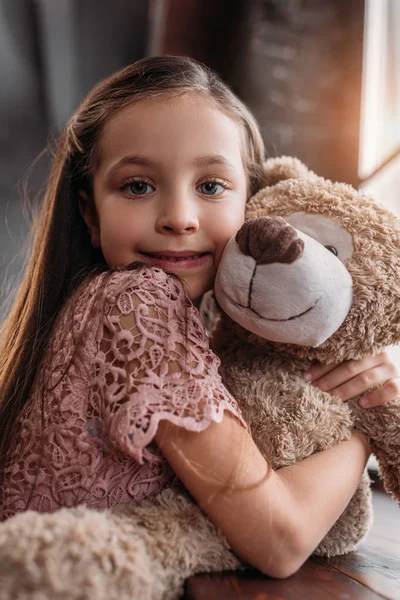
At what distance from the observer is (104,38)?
Answer: 86.0 inches

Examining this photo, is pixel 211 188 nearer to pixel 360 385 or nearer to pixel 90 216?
pixel 90 216

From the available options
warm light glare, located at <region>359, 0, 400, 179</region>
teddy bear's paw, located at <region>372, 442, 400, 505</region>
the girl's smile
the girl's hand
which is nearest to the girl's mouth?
the girl's smile

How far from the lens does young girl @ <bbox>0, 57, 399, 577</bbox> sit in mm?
672

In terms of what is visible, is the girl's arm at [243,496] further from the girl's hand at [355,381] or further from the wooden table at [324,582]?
the girl's hand at [355,381]

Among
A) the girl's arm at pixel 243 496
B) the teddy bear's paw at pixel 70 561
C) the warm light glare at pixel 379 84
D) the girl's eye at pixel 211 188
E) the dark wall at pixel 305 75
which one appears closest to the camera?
the teddy bear's paw at pixel 70 561

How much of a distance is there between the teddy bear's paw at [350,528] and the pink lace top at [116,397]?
0.25 m

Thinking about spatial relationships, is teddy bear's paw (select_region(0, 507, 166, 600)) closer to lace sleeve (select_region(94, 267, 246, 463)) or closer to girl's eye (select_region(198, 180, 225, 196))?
lace sleeve (select_region(94, 267, 246, 463))

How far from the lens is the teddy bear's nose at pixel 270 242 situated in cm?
70

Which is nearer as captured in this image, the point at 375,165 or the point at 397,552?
the point at 397,552

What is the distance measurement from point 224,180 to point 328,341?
11.7 inches

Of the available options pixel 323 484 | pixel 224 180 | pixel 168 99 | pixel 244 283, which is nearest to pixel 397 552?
pixel 323 484

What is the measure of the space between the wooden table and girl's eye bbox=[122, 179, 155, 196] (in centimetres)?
51

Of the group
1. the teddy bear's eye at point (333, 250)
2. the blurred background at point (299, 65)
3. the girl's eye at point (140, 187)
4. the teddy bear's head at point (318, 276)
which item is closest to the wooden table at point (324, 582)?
the teddy bear's head at point (318, 276)

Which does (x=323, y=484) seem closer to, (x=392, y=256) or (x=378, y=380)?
(x=378, y=380)
